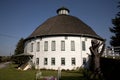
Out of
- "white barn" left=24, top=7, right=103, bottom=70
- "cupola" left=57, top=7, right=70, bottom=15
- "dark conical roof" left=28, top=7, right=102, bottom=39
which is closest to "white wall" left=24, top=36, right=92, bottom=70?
"white barn" left=24, top=7, right=103, bottom=70

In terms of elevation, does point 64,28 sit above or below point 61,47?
above

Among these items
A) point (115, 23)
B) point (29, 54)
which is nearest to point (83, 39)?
point (29, 54)

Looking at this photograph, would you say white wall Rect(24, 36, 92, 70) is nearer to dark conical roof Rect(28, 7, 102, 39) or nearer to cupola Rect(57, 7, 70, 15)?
dark conical roof Rect(28, 7, 102, 39)

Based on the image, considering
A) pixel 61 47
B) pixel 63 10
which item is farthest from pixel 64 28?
pixel 63 10

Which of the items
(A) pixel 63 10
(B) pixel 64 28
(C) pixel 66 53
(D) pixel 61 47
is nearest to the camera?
(C) pixel 66 53

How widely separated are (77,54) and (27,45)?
1364 cm

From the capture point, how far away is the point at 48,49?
119 ft

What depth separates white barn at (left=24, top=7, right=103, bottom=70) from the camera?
35281 millimetres

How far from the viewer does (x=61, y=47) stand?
117 ft

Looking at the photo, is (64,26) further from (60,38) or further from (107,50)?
(107,50)

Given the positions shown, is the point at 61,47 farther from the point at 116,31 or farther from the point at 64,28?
the point at 116,31

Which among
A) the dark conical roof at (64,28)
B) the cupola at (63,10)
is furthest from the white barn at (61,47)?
the cupola at (63,10)

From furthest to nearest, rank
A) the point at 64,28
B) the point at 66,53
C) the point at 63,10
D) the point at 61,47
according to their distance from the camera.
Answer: the point at 63,10, the point at 64,28, the point at 61,47, the point at 66,53

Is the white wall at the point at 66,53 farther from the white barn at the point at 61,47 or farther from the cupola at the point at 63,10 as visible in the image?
the cupola at the point at 63,10
